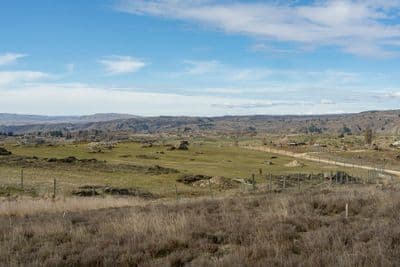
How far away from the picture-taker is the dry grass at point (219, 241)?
987 centimetres

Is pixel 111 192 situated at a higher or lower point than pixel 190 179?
higher

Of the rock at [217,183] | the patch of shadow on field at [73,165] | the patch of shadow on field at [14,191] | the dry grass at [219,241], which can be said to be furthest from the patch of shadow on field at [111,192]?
the dry grass at [219,241]

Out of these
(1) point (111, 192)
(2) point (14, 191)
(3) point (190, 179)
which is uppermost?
(2) point (14, 191)

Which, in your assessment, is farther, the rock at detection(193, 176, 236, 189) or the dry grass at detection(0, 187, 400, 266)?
the rock at detection(193, 176, 236, 189)

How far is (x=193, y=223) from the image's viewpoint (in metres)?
14.5

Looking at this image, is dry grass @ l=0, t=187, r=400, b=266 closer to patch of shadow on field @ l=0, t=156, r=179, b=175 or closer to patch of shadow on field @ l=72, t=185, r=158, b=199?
patch of shadow on field @ l=72, t=185, r=158, b=199

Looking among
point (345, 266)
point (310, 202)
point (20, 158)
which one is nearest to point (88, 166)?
point (20, 158)

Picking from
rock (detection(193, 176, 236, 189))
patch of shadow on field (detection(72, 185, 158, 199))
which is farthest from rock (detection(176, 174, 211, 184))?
patch of shadow on field (detection(72, 185, 158, 199))

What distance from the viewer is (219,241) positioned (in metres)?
12.5

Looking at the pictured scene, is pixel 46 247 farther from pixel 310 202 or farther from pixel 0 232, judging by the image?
pixel 310 202

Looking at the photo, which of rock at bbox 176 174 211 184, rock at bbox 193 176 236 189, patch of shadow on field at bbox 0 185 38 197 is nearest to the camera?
patch of shadow on field at bbox 0 185 38 197

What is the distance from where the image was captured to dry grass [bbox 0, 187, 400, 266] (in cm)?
987

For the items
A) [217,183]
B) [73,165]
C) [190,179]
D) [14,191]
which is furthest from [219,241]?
[73,165]

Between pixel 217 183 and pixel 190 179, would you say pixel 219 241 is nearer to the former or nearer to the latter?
pixel 217 183
